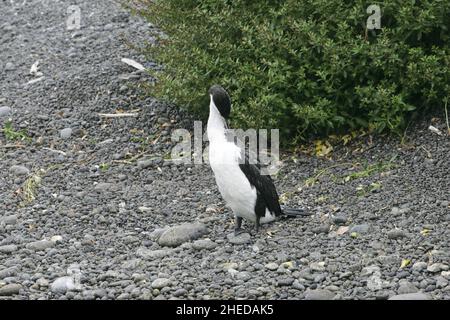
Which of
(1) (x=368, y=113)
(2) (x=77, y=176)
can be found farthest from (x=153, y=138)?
(1) (x=368, y=113)

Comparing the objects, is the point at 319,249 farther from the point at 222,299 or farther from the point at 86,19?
the point at 86,19

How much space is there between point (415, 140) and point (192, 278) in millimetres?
2507

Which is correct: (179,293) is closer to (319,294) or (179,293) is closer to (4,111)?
(319,294)

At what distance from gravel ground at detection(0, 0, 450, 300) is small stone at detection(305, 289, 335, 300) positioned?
11 millimetres

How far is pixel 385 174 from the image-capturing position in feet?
22.8

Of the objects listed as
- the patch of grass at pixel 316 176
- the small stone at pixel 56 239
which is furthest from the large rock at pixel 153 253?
the patch of grass at pixel 316 176

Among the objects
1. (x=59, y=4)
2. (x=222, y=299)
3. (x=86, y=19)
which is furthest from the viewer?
(x=59, y=4)

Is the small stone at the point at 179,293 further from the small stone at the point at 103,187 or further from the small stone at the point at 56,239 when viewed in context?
the small stone at the point at 103,187

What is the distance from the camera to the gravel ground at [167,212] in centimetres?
549

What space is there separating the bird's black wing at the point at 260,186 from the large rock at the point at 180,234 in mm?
413

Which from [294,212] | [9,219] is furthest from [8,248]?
[294,212]

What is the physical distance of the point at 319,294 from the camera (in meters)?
5.18

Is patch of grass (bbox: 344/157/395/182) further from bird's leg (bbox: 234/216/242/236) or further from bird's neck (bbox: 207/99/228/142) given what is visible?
bird's neck (bbox: 207/99/228/142)

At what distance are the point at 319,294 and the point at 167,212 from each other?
1973 millimetres
